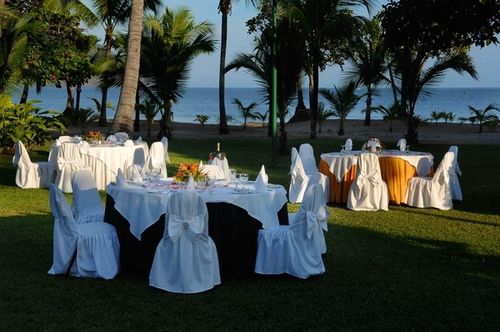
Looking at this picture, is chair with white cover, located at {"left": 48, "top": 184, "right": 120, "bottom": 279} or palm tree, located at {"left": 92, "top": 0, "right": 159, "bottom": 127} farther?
palm tree, located at {"left": 92, "top": 0, "right": 159, "bottom": 127}

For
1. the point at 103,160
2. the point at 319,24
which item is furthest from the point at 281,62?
the point at 103,160

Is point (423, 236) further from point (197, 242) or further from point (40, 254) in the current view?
point (40, 254)

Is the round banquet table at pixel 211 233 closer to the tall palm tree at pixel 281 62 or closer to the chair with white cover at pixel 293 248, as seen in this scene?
the chair with white cover at pixel 293 248

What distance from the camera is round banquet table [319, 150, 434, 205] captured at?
37.2 feet

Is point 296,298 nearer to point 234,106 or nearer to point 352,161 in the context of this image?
point 352,161

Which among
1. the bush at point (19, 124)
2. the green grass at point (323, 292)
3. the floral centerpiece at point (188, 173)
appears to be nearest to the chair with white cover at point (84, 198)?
the green grass at point (323, 292)

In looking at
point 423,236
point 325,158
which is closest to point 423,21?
point 325,158

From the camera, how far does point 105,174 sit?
1270 centimetres

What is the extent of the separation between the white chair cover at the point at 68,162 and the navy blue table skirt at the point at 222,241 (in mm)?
5908

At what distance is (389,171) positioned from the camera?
37.3 feet

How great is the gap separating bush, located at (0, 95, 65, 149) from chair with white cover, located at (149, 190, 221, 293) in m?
11.5

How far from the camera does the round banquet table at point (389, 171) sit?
11352mm

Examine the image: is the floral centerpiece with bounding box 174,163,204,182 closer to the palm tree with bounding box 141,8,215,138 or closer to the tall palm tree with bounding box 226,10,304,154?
the tall palm tree with bounding box 226,10,304,154

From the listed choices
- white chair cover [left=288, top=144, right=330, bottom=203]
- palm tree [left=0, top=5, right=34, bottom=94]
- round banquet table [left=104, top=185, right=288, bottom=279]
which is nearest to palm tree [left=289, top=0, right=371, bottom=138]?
palm tree [left=0, top=5, right=34, bottom=94]
